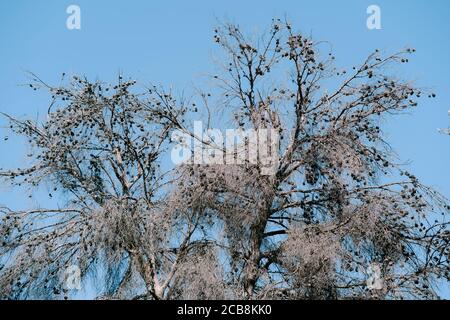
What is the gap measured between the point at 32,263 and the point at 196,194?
189cm

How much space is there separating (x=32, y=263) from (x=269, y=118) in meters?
3.05

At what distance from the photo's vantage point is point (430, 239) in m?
10.1

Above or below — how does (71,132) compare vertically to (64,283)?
above

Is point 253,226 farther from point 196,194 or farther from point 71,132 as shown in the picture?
point 71,132

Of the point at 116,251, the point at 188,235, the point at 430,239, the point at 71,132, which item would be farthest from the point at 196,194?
the point at 430,239

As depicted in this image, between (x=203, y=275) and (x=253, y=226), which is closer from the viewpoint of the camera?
(x=203, y=275)

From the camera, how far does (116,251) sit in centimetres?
973
